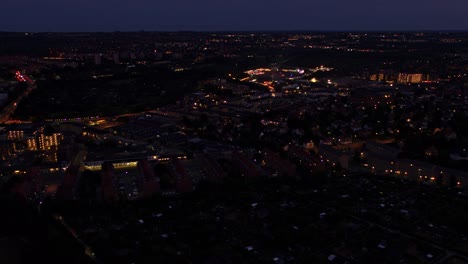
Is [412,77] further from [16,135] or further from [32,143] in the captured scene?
[16,135]

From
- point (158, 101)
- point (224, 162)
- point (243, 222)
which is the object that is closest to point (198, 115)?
point (158, 101)

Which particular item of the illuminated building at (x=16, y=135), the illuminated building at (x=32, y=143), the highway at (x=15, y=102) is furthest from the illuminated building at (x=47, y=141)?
the highway at (x=15, y=102)

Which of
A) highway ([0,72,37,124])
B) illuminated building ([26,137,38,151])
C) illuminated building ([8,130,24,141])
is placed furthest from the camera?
highway ([0,72,37,124])

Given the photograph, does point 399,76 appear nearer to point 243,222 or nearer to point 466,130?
point 466,130

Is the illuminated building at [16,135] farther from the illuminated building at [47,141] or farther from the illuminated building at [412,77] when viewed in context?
the illuminated building at [412,77]

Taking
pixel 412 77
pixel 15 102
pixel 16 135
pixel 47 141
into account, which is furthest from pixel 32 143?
pixel 412 77

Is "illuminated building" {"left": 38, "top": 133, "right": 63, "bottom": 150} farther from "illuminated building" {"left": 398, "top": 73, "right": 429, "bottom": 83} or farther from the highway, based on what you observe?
"illuminated building" {"left": 398, "top": 73, "right": 429, "bottom": 83}

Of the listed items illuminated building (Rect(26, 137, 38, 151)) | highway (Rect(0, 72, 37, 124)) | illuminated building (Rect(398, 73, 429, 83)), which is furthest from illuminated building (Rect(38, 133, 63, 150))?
illuminated building (Rect(398, 73, 429, 83))

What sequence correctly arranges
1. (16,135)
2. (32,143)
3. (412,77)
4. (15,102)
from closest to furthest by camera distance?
(32,143)
(16,135)
(15,102)
(412,77)
